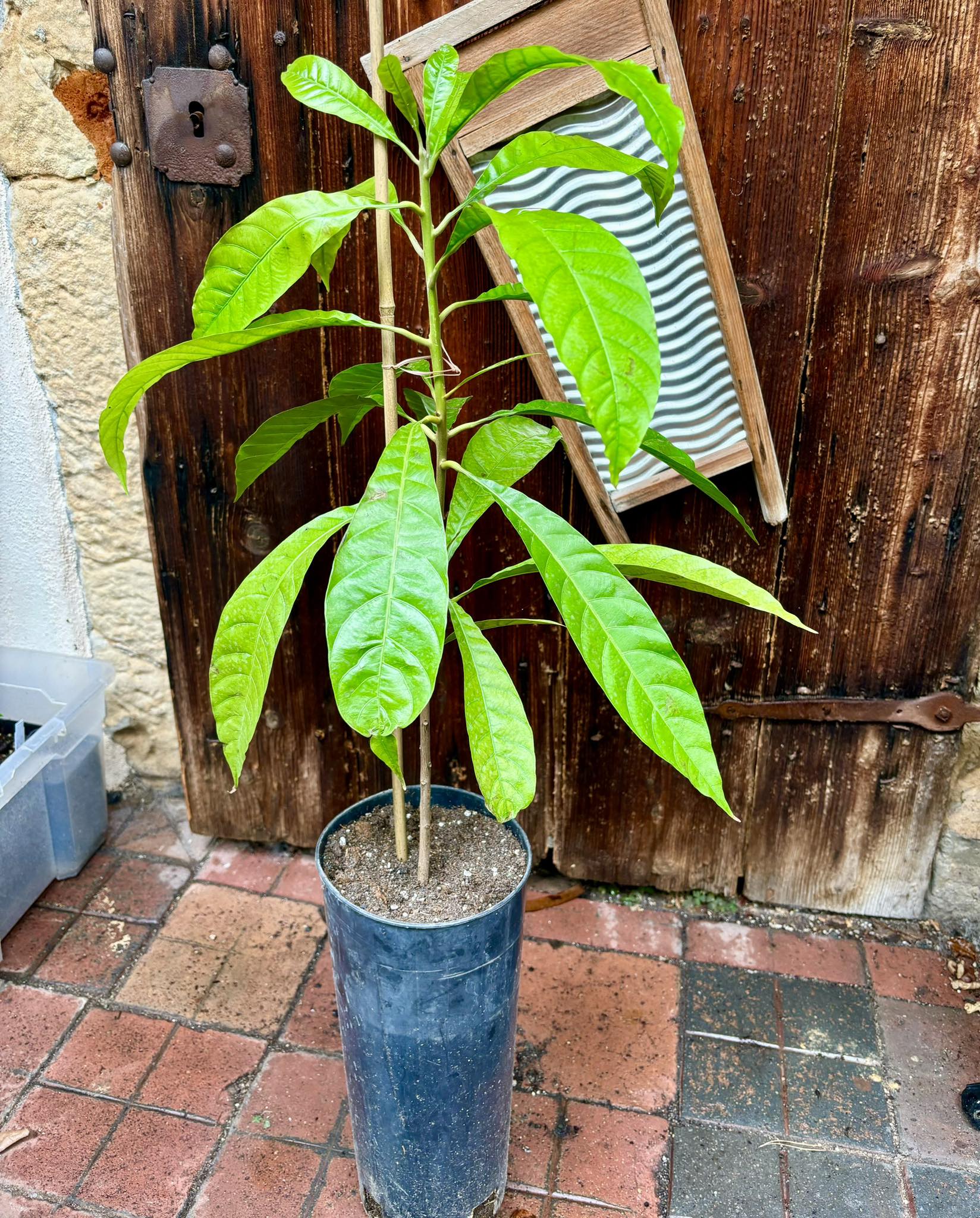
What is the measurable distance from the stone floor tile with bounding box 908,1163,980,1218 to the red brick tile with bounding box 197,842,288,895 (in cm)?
144

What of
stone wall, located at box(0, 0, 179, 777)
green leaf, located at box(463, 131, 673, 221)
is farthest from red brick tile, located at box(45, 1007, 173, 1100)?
green leaf, located at box(463, 131, 673, 221)

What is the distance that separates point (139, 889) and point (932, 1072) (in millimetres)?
1722

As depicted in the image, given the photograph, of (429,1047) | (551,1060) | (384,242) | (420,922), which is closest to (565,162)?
(384,242)

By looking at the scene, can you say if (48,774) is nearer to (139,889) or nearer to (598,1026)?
(139,889)

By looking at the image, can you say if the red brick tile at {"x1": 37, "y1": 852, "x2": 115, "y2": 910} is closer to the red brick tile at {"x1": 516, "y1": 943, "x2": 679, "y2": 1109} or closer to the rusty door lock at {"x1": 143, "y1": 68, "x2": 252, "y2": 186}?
the red brick tile at {"x1": 516, "y1": 943, "x2": 679, "y2": 1109}

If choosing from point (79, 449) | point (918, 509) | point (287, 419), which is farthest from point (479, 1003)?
point (79, 449)

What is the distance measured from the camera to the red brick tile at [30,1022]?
1883 mm

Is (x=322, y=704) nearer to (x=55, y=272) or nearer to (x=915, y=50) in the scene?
(x=55, y=272)

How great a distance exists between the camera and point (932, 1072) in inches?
73.7

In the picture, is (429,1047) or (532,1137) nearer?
(429,1047)

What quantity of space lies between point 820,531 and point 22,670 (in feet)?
6.15

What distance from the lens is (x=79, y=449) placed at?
2174 mm

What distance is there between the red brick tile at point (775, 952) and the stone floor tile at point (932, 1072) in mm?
112

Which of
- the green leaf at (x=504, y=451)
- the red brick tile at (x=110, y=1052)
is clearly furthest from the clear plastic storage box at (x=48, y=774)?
the green leaf at (x=504, y=451)
